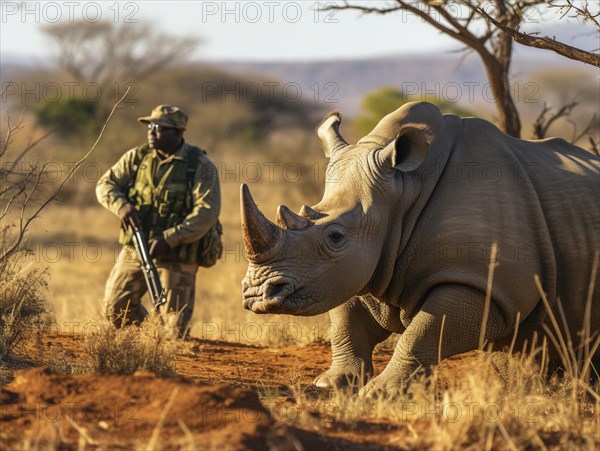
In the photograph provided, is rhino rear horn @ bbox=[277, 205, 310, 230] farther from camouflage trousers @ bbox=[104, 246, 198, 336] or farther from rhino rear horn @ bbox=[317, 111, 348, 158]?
camouflage trousers @ bbox=[104, 246, 198, 336]

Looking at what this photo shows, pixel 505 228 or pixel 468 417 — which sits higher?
pixel 505 228

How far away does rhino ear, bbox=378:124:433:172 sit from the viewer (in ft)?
22.4

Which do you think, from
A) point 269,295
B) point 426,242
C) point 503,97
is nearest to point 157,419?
point 269,295

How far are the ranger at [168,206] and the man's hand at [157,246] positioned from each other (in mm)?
66

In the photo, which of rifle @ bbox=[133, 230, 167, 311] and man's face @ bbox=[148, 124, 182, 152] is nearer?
rifle @ bbox=[133, 230, 167, 311]

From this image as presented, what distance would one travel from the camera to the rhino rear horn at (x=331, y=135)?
7340 millimetres

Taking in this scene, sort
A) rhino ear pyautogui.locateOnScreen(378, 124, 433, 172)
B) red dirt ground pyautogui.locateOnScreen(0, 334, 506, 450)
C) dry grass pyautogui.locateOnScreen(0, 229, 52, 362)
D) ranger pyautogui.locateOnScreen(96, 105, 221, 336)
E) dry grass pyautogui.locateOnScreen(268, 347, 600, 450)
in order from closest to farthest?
1. red dirt ground pyautogui.locateOnScreen(0, 334, 506, 450)
2. dry grass pyautogui.locateOnScreen(268, 347, 600, 450)
3. rhino ear pyautogui.locateOnScreen(378, 124, 433, 172)
4. dry grass pyautogui.locateOnScreen(0, 229, 52, 362)
5. ranger pyautogui.locateOnScreen(96, 105, 221, 336)

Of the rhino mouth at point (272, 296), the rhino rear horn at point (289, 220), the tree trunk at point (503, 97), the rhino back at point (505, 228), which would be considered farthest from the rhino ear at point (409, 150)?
the tree trunk at point (503, 97)

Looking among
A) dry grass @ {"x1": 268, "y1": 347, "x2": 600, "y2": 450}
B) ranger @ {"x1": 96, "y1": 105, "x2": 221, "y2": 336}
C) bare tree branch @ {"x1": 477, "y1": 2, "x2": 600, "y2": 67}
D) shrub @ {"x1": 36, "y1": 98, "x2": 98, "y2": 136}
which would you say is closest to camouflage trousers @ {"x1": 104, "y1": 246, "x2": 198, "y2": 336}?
ranger @ {"x1": 96, "y1": 105, "x2": 221, "y2": 336}

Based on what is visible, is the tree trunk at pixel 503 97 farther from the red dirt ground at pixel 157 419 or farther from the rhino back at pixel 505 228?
the red dirt ground at pixel 157 419

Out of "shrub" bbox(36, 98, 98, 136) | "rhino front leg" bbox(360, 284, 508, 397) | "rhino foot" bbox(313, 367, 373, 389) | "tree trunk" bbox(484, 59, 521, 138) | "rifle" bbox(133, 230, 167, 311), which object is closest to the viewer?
"rhino front leg" bbox(360, 284, 508, 397)

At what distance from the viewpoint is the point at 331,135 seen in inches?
293

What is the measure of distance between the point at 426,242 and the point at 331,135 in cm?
107

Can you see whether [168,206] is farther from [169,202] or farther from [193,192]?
[193,192]
